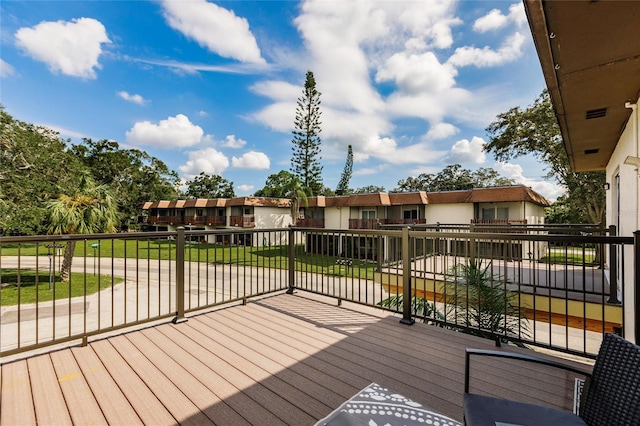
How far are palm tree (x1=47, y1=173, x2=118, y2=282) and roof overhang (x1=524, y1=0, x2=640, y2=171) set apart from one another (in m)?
12.6

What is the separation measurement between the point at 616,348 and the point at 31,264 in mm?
24992

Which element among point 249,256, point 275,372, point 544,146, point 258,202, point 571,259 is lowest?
point 249,256

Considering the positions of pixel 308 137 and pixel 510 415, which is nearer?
pixel 510 415

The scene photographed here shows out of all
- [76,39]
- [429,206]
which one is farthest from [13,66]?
[429,206]

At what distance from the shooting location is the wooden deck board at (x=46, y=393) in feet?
5.53

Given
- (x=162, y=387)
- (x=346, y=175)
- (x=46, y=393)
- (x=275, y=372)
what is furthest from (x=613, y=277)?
(x=346, y=175)

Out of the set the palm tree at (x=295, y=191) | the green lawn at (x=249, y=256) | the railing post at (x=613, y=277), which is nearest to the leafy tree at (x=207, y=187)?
the green lawn at (x=249, y=256)

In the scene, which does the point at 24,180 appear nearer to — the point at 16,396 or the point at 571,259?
the point at 16,396

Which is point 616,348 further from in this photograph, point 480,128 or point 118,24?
point 480,128

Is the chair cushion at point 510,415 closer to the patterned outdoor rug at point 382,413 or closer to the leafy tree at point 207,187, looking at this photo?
the patterned outdoor rug at point 382,413

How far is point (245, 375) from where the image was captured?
2189 millimetres

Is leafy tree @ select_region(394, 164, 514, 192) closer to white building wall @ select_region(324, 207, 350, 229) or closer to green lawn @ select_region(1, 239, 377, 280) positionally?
white building wall @ select_region(324, 207, 350, 229)

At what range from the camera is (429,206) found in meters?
18.8

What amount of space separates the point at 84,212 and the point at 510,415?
43.7ft
